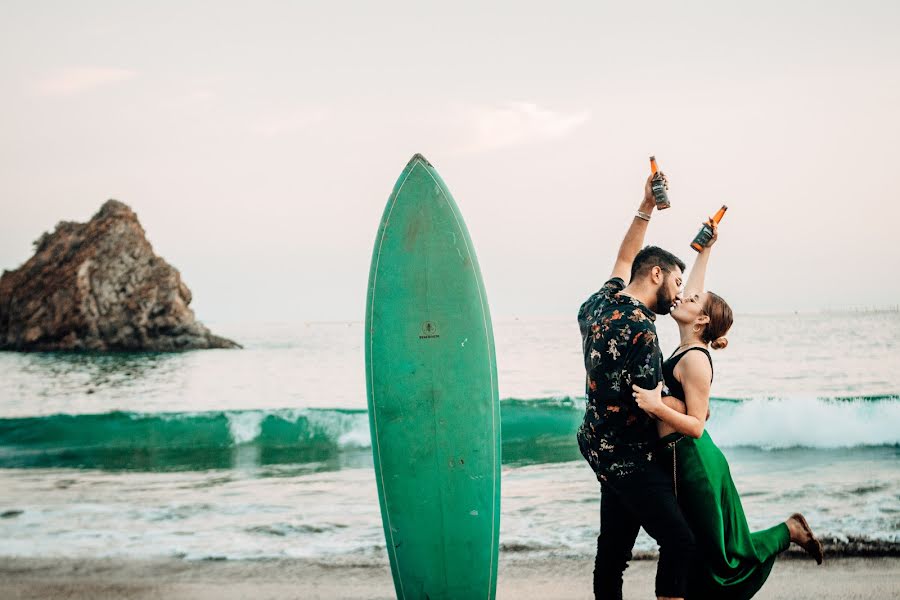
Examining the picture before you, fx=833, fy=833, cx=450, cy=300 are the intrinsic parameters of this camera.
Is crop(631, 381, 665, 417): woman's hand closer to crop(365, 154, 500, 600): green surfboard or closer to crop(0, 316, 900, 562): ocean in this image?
crop(365, 154, 500, 600): green surfboard

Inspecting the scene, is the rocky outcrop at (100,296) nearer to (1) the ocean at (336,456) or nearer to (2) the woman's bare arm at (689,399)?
(1) the ocean at (336,456)

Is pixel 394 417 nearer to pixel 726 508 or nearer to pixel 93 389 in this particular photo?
pixel 726 508

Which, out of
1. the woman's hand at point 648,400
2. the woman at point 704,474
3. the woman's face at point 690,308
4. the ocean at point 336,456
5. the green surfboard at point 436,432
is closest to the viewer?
the woman's hand at point 648,400

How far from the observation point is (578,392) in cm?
1455

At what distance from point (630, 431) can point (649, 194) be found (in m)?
0.87

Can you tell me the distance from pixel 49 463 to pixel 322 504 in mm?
5191

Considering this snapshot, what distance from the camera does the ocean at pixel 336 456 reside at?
5.26m

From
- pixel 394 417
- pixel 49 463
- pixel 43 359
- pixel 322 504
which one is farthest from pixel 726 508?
pixel 43 359

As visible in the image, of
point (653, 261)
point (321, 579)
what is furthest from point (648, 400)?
point (321, 579)

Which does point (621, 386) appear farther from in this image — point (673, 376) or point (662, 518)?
point (662, 518)

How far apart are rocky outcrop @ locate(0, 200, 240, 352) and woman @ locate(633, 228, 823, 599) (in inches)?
1271

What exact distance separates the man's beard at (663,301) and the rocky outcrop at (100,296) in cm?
3230

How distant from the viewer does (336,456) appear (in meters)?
9.95

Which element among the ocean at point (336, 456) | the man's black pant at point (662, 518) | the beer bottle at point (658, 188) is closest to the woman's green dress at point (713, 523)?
the man's black pant at point (662, 518)
